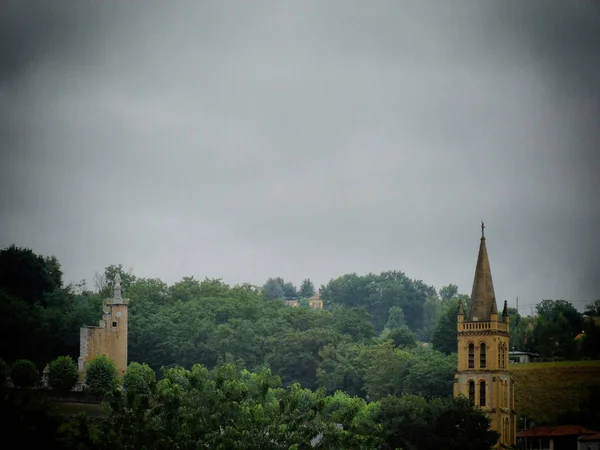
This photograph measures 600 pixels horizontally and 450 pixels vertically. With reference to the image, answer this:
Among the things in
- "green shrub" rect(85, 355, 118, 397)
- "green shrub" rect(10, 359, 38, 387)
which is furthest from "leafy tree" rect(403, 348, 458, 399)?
"green shrub" rect(10, 359, 38, 387)

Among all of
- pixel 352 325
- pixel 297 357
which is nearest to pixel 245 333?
pixel 297 357

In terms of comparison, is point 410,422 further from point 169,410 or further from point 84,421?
point 84,421

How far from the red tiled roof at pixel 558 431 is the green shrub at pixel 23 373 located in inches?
1148

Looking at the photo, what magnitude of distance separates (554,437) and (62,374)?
2968 centimetres

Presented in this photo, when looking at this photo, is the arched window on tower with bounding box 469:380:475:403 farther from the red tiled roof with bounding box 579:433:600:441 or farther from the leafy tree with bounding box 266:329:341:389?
the leafy tree with bounding box 266:329:341:389

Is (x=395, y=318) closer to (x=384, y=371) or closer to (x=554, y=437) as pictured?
(x=384, y=371)

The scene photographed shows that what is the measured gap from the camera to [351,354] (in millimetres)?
112812

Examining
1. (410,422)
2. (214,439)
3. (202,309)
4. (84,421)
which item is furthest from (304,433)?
(202,309)

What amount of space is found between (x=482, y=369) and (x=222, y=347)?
88.8 ft

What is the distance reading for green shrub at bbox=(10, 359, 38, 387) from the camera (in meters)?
86.9

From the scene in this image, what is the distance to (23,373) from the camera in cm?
8744

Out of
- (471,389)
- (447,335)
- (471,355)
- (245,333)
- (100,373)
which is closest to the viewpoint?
(471,389)

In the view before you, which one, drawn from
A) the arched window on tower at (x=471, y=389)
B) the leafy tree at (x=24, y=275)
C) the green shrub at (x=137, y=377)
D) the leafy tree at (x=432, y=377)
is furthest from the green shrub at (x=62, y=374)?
the arched window on tower at (x=471, y=389)

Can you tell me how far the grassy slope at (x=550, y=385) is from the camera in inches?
3903
